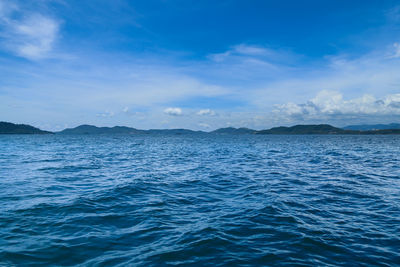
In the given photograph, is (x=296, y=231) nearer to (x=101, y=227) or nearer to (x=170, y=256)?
(x=170, y=256)

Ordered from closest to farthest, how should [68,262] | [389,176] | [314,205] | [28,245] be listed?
[68,262] → [28,245] → [314,205] → [389,176]

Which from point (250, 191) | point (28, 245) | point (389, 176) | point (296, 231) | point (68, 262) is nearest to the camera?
point (68, 262)

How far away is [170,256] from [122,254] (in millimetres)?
1739

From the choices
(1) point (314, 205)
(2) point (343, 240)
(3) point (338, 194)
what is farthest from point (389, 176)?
(2) point (343, 240)

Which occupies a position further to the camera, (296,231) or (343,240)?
(296,231)

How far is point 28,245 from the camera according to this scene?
29.0 ft

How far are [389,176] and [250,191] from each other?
1616 centimetres

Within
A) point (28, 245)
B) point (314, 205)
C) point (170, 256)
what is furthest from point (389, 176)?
point (28, 245)

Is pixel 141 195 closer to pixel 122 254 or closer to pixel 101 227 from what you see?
pixel 101 227

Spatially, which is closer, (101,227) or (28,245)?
(28,245)

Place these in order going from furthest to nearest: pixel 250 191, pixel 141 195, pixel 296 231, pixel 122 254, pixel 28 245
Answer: pixel 250 191
pixel 141 195
pixel 296 231
pixel 28 245
pixel 122 254

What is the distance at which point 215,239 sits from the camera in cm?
938

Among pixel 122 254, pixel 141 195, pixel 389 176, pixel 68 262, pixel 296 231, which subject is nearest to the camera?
pixel 68 262

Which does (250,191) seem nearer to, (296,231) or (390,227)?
(296,231)
